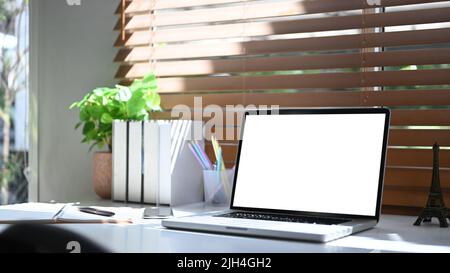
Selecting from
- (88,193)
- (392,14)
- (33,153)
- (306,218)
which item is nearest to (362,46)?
(392,14)

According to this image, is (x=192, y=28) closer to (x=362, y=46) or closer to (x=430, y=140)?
(x=362, y=46)

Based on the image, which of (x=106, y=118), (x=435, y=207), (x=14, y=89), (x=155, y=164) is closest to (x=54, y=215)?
(x=155, y=164)

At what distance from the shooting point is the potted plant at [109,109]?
175 centimetres

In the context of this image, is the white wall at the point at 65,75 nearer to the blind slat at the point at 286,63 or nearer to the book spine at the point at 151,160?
the blind slat at the point at 286,63

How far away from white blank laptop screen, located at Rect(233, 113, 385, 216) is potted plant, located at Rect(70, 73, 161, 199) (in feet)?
1.18

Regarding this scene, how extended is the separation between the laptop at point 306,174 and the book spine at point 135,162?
0.31 meters

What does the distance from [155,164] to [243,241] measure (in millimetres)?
580

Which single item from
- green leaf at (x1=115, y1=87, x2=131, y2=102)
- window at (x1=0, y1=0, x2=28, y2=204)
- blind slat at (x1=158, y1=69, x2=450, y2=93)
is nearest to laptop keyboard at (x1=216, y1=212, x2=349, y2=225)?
blind slat at (x1=158, y1=69, x2=450, y2=93)

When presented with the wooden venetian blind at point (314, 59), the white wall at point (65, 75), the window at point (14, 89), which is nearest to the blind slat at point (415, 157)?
the wooden venetian blind at point (314, 59)

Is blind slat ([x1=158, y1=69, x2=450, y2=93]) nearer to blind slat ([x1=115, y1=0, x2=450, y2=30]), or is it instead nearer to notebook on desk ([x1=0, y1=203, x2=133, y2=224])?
blind slat ([x1=115, y1=0, x2=450, y2=30])

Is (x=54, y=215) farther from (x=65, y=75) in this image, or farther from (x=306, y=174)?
(x=65, y=75)

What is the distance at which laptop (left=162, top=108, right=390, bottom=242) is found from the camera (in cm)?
126

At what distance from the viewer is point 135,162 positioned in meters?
1.69
